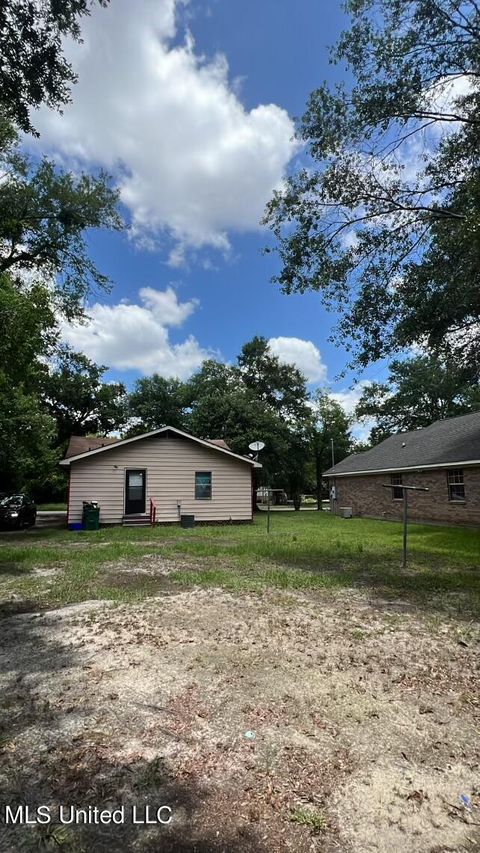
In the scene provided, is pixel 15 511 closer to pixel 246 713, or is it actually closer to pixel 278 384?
pixel 246 713

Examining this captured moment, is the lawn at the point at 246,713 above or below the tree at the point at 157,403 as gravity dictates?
below

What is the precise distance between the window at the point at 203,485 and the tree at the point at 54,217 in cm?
816

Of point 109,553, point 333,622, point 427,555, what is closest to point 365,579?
point 333,622

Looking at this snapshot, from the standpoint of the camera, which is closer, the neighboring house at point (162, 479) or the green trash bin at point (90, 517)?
the green trash bin at point (90, 517)

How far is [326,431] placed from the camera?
3981 centimetres

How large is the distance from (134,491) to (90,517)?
209 centimetres

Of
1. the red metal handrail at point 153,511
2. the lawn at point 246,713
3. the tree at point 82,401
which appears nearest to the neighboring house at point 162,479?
the red metal handrail at point 153,511

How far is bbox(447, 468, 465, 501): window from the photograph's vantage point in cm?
1661

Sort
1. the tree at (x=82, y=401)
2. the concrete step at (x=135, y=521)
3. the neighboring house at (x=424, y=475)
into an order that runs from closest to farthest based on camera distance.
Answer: the neighboring house at (x=424, y=475) → the concrete step at (x=135, y=521) → the tree at (x=82, y=401)

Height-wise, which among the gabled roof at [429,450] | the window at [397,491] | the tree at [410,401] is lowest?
the window at [397,491]

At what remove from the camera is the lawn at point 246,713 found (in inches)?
80.7

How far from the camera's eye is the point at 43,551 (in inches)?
388

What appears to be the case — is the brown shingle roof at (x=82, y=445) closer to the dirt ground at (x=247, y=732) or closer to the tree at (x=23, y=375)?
the tree at (x=23, y=375)


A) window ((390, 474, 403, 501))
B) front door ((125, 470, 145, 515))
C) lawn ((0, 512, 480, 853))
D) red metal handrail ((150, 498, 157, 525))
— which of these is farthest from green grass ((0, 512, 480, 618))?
window ((390, 474, 403, 501))
